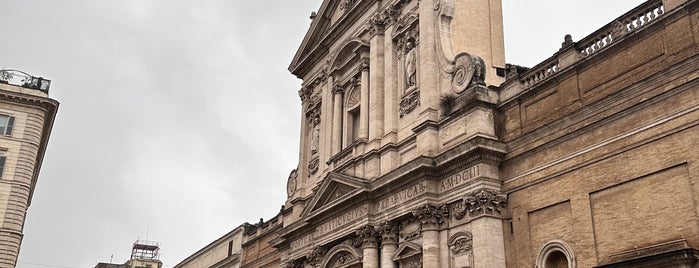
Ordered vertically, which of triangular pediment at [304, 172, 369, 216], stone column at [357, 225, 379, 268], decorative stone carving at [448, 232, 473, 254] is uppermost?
triangular pediment at [304, 172, 369, 216]

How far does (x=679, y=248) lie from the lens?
13.3 metres

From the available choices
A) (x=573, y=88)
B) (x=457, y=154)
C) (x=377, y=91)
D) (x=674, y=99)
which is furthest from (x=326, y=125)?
(x=674, y=99)

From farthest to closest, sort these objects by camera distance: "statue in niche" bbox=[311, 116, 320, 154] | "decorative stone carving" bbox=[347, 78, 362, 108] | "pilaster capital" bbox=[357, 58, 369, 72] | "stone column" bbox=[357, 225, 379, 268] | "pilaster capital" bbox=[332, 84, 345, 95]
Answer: "statue in niche" bbox=[311, 116, 320, 154] < "pilaster capital" bbox=[332, 84, 345, 95] < "decorative stone carving" bbox=[347, 78, 362, 108] < "pilaster capital" bbox=[357, 58, 369, 72] < "stone column" bbox=[357, 225, 379, 268]

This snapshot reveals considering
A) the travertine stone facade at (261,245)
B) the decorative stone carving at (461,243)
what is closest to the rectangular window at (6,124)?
the travertine stone facade at (261,245)

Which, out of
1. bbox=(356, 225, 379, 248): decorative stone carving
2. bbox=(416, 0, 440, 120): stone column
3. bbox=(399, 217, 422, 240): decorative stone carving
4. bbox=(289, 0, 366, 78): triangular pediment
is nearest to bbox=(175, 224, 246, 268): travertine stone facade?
bbox=(289, 0, 366, 78): triangular pediment

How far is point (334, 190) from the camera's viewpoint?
2416 cm

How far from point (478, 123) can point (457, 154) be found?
3.13 ft

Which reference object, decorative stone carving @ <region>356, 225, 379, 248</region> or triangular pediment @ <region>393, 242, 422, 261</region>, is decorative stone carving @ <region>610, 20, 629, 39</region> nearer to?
triangular pediment @ <region>393, 242, 422, 261</region>

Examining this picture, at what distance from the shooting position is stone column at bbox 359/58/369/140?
2416cm

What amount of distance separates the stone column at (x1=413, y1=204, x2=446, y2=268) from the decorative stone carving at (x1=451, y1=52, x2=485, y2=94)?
3409 millimetres

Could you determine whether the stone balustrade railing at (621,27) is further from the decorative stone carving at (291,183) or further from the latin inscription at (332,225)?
the decorative stone carving at (291,183)

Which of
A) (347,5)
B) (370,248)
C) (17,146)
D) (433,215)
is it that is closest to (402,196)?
(433,215)

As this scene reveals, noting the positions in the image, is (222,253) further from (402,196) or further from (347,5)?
(402,196)

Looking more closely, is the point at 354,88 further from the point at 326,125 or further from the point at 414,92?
the point at 414,92
